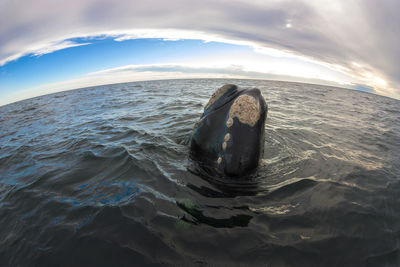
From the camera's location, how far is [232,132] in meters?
3.16

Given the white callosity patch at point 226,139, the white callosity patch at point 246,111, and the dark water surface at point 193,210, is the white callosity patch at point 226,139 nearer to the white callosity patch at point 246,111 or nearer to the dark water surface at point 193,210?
the white callosity patch at point 246,111

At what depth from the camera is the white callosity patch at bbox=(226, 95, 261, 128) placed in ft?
10.2

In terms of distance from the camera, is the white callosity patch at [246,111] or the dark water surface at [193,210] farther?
the white callosity patch at [246,111]

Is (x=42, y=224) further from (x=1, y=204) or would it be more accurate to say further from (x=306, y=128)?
(x=306, y=128)

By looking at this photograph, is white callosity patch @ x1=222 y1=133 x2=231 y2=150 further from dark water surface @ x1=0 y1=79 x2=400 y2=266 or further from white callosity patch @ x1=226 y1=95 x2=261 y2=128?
dark water surface @ x1=0 y1=79 x2=400 y2=266

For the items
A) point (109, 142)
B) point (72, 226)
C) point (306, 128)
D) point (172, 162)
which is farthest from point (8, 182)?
point (306, 128)

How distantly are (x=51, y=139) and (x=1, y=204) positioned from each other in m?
4.73

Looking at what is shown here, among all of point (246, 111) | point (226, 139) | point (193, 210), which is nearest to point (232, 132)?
point (226, 139)

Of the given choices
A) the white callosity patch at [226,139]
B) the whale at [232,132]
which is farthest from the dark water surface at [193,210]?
the white callosity patch at [226,139]

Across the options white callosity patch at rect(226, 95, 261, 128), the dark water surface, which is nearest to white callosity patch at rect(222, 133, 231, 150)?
white callosity patch at rect(226, 95, 261, 128)

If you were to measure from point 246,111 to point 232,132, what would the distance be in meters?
0.44

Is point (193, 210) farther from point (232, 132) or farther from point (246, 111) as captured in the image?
point (246, 111)

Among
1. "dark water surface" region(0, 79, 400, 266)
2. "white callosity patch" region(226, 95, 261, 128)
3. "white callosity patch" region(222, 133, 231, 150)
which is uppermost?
"white callosity patch" region(226, 95, 261, 128)

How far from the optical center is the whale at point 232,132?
313 centimetres
